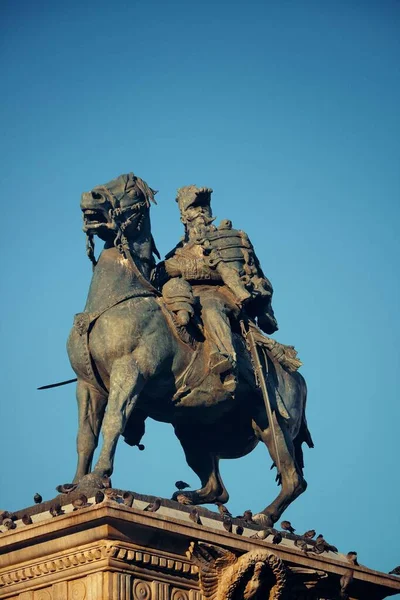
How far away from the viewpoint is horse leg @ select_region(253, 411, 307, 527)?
20.7 m

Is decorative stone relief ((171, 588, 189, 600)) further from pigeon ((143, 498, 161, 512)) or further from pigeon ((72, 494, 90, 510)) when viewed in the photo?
pigeon ((72, 494, 90, 510))

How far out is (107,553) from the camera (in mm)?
17578

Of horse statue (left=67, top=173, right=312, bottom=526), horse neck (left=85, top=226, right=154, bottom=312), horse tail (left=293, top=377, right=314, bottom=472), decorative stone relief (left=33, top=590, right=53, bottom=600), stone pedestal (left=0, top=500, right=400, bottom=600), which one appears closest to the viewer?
stone pedestal (left=0, top=500, right=400, bottom=600)

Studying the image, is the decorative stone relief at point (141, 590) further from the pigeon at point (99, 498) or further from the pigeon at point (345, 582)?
the pigeon at point (345, 582)

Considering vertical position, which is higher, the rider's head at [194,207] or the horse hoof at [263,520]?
the rider's head at [194,207]

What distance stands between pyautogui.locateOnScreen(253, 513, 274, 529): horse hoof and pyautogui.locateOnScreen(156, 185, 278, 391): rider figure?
6.43 feet

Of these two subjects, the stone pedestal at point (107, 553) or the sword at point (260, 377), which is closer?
the stone pedestal at point (107, 553)

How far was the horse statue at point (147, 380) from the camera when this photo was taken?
765 inches

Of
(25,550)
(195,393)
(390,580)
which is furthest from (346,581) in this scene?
(25,550)

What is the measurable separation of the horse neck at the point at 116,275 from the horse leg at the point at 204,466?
2.11m

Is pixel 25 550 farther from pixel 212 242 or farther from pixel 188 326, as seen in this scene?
pixel 212 242

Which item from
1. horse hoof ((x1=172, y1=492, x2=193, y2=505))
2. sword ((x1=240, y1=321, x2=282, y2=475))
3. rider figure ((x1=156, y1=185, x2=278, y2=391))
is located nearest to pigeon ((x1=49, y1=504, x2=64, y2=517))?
horse hoof ((x1=172, y1=492, x2=193, y2=505))

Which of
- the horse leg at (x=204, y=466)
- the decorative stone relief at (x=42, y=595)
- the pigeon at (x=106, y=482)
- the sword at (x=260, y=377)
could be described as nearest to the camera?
the decorative stone relief at (x=42, y=595)

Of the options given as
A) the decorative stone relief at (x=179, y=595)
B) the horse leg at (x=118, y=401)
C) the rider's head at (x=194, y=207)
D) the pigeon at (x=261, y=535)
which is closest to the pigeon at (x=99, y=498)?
the horse leg at (x=118, y=401)
